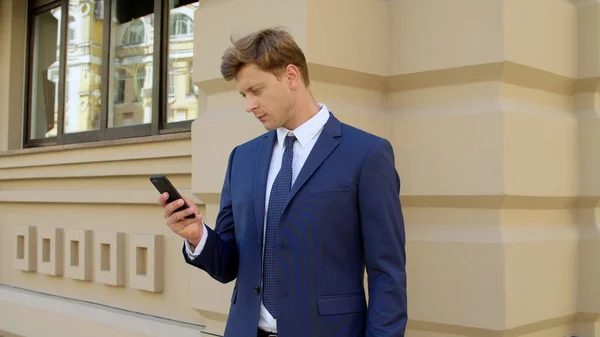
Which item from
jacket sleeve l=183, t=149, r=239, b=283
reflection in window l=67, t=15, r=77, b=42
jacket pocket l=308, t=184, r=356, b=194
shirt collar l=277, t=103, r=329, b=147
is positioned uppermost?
reflection in window l=67, t=15, r=77, b=42

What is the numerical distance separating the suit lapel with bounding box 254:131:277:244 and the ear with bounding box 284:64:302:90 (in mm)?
207

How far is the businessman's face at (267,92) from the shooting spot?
2.05 m

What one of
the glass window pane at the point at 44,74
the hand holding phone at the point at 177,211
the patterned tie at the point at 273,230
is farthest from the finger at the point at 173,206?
the glass window pane at the point at 44,74

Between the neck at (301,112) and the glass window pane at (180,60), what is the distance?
2206mm

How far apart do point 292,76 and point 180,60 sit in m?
2.40

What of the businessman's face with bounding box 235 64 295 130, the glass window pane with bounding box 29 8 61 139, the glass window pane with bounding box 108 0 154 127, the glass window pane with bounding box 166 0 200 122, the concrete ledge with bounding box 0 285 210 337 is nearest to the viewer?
the businessman's face with bounding box 235 64 295 130

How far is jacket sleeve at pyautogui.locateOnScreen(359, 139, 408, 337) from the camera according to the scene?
76.1 inches

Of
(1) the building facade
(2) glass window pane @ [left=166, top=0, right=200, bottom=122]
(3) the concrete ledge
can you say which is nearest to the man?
(1) the building facade

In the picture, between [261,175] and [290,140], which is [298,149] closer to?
[290,140]

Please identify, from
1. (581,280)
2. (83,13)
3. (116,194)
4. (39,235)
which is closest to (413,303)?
(581,280)

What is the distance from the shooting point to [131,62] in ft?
15.2

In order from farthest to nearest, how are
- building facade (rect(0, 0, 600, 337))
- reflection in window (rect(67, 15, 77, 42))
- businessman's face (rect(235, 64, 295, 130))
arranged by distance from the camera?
reflection in window (rect(67, 15, 77, 42))
building facade (rect(0, 0, 600, 337))
businessman's face (rect(235, 64, 295, 130))

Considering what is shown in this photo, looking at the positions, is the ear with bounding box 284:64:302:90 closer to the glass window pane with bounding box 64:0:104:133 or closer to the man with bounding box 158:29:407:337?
the man with bounding box 158:29:407:337

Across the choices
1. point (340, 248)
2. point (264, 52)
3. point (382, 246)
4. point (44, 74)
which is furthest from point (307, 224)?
point (44, 74)
